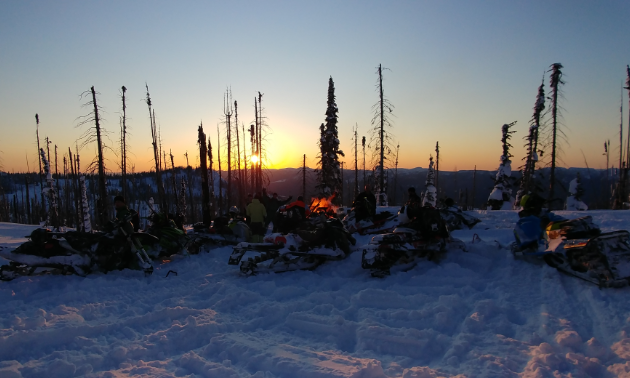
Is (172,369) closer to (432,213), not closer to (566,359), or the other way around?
(566,359)

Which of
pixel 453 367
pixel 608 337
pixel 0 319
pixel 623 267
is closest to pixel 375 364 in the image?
pixel 453 367

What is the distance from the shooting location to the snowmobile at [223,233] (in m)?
10.3

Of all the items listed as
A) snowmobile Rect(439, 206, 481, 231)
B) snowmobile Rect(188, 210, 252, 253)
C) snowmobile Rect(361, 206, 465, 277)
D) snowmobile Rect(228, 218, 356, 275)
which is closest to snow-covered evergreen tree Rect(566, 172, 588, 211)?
snowmobile Rect(439, 206, 481, 231)

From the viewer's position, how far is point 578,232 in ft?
18.4

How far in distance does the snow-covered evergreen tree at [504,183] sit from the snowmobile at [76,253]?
26.2 m

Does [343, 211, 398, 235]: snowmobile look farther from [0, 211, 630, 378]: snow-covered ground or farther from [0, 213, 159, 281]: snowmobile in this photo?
[0, 213, 159, 281]: snowmobile

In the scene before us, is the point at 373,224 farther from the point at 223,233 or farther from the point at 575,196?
the point at 575,196

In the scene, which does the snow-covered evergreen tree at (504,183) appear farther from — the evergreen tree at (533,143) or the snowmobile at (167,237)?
the snowmobile at (167,237)

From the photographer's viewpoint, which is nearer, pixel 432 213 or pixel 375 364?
pixel 375 364

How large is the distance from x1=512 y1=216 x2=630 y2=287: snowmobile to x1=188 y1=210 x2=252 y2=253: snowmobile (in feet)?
23.5

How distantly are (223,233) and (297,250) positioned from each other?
14.0ft

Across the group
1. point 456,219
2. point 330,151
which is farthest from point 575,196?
point 456,219

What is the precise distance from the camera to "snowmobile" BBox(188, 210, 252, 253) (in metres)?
10.3

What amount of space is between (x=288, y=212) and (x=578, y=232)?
5.91 m
